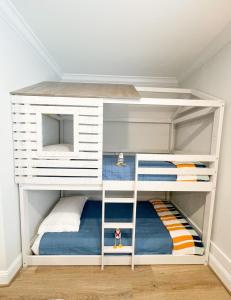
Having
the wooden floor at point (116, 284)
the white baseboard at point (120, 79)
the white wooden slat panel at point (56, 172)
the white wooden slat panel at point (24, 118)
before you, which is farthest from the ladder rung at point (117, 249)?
the white baseboard at point (120, 79)

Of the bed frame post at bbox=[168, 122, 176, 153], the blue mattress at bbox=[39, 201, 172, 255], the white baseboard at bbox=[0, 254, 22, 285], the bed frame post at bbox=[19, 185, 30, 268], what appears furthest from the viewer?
the bed frame post at bbox=[168, 122, 176, 153]

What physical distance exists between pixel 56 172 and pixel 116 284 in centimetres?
120

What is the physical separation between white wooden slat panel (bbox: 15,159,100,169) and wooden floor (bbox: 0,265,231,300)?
1081 mm

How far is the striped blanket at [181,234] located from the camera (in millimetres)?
1867

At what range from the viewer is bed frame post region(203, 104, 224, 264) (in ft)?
5.64

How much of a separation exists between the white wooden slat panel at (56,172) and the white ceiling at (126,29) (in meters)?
1.36

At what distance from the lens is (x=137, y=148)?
10.2ft

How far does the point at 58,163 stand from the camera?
1661 mm

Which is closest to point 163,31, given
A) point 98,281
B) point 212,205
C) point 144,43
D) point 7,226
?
point 144,43

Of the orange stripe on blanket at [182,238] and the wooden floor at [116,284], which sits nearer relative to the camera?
the wooden floor at [116,284]

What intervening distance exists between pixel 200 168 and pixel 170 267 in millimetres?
1102

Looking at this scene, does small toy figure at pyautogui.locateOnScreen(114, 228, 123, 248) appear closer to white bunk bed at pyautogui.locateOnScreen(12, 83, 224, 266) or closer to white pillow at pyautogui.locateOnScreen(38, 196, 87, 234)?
white bunk bed at pyautogui.locateOnScreen(12, 83, 224, 266)

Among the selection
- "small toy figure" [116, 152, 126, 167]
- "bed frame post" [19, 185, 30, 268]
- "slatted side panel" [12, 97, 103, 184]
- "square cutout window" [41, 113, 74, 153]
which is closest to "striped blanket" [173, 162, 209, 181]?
"small toy figure" [116, 152, 126, 167]

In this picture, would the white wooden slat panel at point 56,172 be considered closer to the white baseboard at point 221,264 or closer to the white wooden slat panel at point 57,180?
the white wooden slat panel at point 57,180
